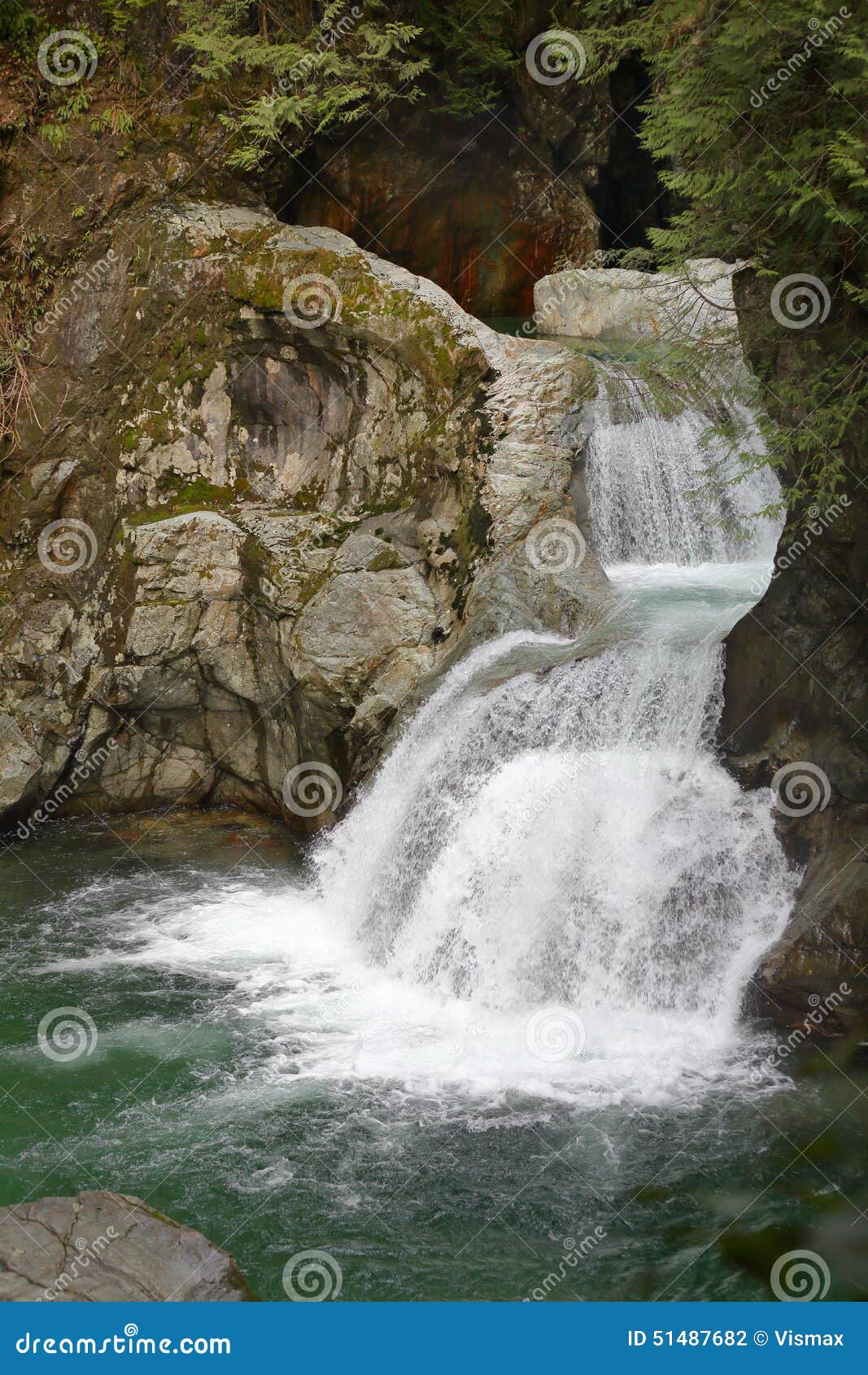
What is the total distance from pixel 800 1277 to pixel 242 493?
883cm

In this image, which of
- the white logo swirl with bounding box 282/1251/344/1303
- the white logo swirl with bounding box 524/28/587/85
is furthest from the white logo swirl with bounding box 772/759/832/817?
the white logo swirl with bounding box 524/28/587/85

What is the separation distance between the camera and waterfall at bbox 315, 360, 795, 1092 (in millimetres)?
8156

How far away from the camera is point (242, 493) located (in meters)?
12.2

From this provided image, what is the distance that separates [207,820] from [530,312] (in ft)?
26.9

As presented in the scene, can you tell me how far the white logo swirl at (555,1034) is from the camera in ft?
25.8

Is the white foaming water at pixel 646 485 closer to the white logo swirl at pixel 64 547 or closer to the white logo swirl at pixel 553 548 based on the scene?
the white logo swirl at pixel 553 548

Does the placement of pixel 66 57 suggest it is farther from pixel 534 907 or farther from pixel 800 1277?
pixel 800 1277

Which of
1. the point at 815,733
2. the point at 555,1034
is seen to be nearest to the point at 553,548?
the point at 815,733

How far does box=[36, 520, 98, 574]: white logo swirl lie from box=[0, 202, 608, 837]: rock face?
0.7 inches

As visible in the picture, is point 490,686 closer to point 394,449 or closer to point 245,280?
point 394,449

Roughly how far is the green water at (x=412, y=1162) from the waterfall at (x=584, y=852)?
778 millimetres

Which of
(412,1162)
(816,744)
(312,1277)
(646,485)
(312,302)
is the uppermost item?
(646,485)

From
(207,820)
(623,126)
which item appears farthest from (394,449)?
(623,126)

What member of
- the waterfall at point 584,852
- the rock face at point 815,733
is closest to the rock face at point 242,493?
the waterfall at point 584,852
